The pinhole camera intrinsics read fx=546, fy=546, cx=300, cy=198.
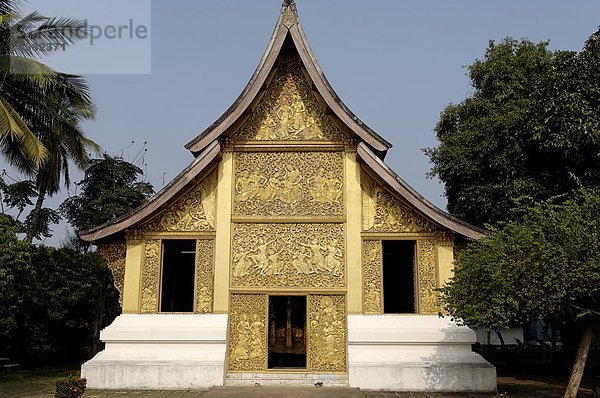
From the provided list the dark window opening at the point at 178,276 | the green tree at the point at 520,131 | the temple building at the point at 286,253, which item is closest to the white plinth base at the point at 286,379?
the temple building at the point at 286,253

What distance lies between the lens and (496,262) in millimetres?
7789

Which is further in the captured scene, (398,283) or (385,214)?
(398,283)

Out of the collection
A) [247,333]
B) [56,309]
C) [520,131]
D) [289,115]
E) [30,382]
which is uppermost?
[520,131]

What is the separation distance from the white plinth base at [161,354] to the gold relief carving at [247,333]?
0.27 m

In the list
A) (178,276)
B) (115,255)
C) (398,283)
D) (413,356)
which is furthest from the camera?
(398,283)

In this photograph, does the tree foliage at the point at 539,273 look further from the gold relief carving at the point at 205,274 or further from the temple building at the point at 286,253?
the gold relief carving at the point at 205,274

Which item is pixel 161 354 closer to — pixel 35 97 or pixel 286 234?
pixel 286 234

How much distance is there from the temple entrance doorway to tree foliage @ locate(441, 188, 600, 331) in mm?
5488

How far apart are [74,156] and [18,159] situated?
221 centimetres

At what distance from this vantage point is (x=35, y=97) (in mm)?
13742

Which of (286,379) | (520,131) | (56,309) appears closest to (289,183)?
(286,379)

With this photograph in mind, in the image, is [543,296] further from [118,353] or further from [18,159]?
[18,159]

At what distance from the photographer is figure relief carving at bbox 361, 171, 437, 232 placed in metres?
10.4

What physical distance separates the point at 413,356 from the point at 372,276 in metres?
1.59
